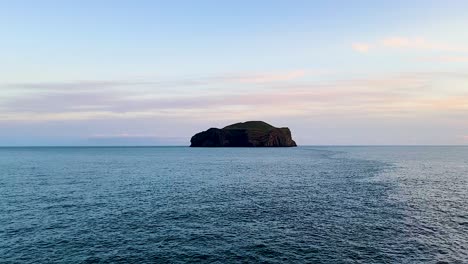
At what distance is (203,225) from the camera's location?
52.6m

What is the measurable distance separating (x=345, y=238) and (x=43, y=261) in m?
38.1

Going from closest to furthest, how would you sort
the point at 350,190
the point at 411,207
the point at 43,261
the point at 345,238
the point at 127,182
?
the point at 43,261 < the point at 345,238 < the point at 411,207 < the point at 350,190 < the point at 127,182

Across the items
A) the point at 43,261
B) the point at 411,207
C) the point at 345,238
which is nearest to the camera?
the point at 43,261

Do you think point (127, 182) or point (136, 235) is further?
point (127, 182)

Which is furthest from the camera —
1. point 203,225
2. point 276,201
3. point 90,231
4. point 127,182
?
point 127,182

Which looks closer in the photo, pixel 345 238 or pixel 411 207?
pixel 345 238

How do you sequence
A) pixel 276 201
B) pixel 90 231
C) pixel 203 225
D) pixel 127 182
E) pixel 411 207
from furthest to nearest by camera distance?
pixel 127 182
pixel 276 201
pixel 411 207
pixel 203 225
pixel 90 231

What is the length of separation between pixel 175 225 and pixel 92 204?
25131 mm

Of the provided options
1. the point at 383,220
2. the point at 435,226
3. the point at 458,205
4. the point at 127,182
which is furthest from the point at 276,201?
the point at 127,182

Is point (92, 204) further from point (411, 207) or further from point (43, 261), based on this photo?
point (411, 207)

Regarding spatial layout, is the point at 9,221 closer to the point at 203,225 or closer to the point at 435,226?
the point at 203,225

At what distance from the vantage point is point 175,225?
52.7 metres

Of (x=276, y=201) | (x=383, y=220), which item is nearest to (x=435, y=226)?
(x=383, y=220)

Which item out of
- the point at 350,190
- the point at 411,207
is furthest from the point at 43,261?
the point at 350,190
